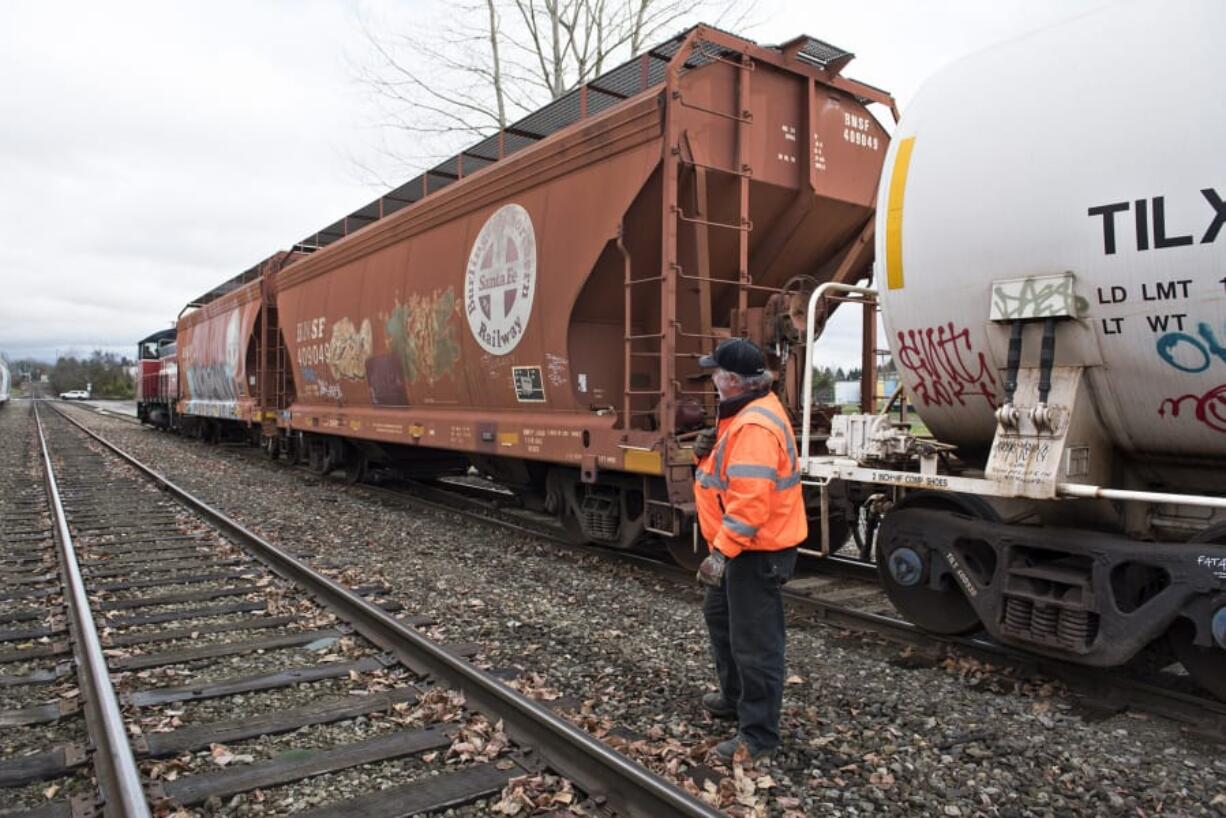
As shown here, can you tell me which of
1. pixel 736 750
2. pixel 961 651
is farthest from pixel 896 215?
pixel 736 750

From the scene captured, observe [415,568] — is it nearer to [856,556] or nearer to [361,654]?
[361,654]

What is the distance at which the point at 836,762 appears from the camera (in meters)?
3.52

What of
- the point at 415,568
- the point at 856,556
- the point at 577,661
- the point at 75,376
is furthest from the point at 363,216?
the point at 75,376

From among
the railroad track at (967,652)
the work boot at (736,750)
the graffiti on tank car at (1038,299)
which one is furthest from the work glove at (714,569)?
the railroad track at (967,652)

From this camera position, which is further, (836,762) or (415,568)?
(415,568)

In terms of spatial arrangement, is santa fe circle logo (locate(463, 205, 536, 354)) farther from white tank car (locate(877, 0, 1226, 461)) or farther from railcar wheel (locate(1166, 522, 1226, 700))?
railcar wheel (locate(1166, 522, 1226, 700))

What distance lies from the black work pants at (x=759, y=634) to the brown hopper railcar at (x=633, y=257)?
8.91 ft

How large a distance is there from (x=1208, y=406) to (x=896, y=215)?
1703 millimetres

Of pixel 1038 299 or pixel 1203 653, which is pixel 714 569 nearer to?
pixel 1038 299

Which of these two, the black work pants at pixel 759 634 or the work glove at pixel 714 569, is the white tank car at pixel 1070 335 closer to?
the black work pants at pixel 759 634

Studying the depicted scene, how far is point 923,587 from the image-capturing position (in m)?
4.82

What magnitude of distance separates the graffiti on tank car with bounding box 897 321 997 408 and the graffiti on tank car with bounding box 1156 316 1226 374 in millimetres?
801

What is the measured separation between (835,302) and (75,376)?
14414 cm

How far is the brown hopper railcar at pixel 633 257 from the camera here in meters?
6.36
